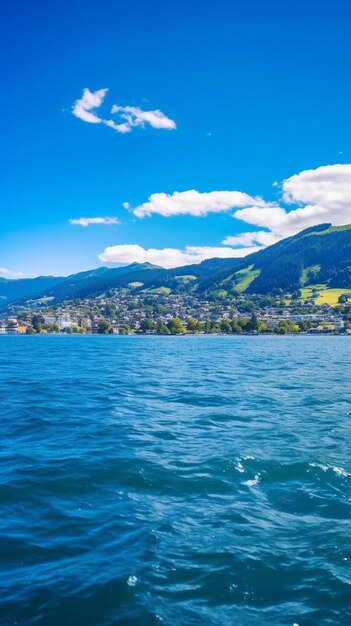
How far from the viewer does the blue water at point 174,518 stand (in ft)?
27.1

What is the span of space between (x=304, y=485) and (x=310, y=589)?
A: 5986 millimetres

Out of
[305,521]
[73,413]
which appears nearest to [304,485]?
→ [305,521]

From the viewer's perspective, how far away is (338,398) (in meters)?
32.4

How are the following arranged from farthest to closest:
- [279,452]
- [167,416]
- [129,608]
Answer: [167,416]
[279,452]
[129,608]

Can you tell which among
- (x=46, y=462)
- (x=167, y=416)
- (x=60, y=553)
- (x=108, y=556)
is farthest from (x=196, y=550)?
(x=167, y=416)

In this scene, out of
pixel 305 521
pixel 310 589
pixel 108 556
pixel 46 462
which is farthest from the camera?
pixel 46 462

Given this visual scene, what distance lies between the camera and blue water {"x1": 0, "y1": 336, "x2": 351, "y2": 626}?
8273 mm

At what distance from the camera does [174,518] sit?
11805 millimetres

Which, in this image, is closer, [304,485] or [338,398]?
[304,485]

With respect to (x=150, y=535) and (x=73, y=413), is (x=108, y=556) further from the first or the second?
(x=73, y=413)

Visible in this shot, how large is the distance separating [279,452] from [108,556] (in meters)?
9.89

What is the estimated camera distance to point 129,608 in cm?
812

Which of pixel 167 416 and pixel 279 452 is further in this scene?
pixel 167 416

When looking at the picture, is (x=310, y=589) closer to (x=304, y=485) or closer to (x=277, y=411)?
(x=304, y=485)
